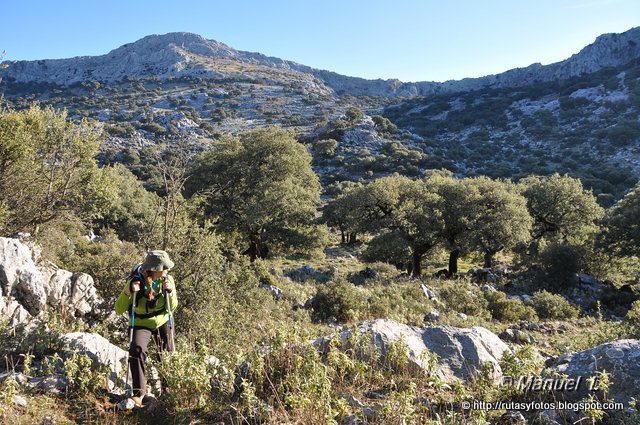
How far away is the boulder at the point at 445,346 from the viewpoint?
18.5 ft

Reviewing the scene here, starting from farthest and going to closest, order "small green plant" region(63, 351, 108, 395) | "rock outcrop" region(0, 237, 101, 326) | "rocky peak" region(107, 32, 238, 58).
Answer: "rocky peak" region(107, 32, 238, 58)
"rock outcrop" region(0, 237, 101, 326)
"small green plant" region(63, 351, 108, 395)

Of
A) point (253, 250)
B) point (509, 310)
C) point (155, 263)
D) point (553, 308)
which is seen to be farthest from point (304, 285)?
point (155, 263)

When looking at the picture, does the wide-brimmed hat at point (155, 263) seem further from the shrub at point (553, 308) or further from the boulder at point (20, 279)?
the shrub at point (553, 308)

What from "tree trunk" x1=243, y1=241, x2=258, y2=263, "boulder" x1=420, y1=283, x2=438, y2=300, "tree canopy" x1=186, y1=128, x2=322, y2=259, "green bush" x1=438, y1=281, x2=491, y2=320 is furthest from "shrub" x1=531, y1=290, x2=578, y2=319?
"tree trunk" x1=243, y1=241, x2=258, y2=263

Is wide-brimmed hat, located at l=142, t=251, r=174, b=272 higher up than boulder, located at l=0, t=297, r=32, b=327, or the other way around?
wide-brimmed hat, located at l=142, t=251, r=174, b=272

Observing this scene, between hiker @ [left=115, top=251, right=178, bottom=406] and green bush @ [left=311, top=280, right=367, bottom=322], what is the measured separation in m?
8.90

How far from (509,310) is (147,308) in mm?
14340

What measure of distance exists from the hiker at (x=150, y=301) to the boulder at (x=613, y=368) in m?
5.64

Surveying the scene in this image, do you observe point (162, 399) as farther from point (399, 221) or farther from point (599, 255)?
point (599, 255)

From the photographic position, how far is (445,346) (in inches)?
246

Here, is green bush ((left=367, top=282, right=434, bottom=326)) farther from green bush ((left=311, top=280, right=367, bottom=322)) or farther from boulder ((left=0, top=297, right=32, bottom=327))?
boulder ((left=0, top=297, right=32, bottom=327))

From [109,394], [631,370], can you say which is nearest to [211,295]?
[109,394]

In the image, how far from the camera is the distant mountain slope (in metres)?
106

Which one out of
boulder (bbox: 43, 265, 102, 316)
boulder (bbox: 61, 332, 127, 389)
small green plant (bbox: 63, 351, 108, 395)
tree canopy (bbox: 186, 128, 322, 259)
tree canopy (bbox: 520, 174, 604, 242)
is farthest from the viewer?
tree canopy (bbox: 520, 174, 604, 242)
